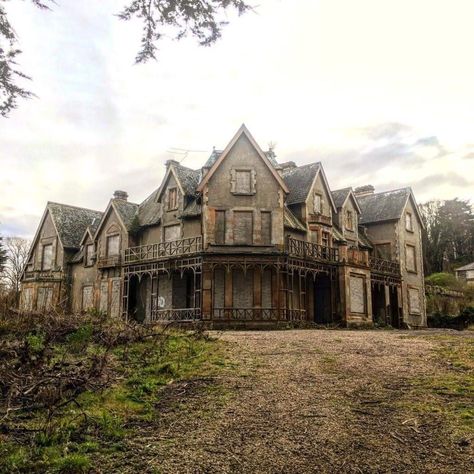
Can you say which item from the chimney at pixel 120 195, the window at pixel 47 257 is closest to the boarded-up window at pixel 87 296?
the window at pixel 47 257

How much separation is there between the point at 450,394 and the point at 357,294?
22559 millimetres

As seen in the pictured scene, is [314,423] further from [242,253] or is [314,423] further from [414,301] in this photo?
[414,301]

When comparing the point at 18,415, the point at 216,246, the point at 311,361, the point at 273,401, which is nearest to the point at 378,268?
the point at 216,246

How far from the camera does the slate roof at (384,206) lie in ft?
126

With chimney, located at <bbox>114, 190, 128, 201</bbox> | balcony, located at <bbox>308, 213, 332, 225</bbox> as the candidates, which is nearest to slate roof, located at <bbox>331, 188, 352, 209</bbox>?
balcony, located at <bbox>308, 213, 332, 225</bbox>

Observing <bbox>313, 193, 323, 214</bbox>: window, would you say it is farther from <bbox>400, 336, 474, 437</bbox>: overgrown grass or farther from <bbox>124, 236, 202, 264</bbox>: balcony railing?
<bbox>400, 336, 474, 437</bbox>: overgrown grass

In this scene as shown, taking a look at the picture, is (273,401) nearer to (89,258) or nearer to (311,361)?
(311,361)

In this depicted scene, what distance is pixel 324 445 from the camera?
683 cm

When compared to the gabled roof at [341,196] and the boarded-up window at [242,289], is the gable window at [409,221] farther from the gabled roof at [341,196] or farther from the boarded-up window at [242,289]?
the boarded-up window at [242,289]

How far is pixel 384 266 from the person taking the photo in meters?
35.6

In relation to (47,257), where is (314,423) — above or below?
below

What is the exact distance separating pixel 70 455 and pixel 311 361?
666 cm

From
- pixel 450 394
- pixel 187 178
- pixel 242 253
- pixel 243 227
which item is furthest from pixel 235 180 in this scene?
pixel 450 394

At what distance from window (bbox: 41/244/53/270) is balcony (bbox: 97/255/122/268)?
6.63 m
